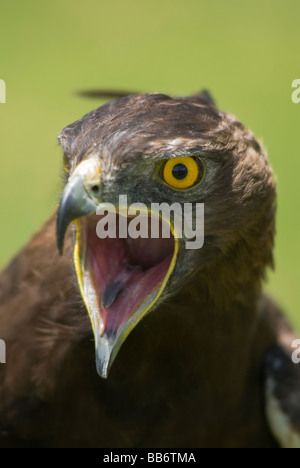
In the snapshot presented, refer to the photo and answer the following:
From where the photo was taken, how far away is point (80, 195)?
264 centimetres

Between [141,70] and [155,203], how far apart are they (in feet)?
21.3

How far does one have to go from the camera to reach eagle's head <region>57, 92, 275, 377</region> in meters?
2.71

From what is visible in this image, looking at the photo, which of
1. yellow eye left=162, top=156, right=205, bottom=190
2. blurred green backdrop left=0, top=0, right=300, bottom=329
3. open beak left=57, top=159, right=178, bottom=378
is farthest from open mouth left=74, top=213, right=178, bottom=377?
blurred green backdrop left=0, top=0, right=300, bottom=329

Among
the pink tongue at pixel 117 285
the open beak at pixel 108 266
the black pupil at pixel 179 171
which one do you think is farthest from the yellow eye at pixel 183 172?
the pink tongue at pixel 117 285

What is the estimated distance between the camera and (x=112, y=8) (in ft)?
32.8

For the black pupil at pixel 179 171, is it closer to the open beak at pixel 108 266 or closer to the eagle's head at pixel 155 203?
the eagle's head at pixel 155 203

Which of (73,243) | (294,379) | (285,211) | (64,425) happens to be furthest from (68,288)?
(285,211)

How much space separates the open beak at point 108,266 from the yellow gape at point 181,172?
0.16 meters

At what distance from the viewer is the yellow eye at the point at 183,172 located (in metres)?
2.75

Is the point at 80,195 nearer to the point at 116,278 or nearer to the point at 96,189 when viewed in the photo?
the point at 96,189

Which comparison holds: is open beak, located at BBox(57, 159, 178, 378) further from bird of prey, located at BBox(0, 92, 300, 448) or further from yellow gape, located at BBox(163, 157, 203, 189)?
yellow gape, located at BBox(163, 157, 203, 189)

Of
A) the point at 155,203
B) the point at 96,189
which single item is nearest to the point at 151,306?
the point at 155,203
